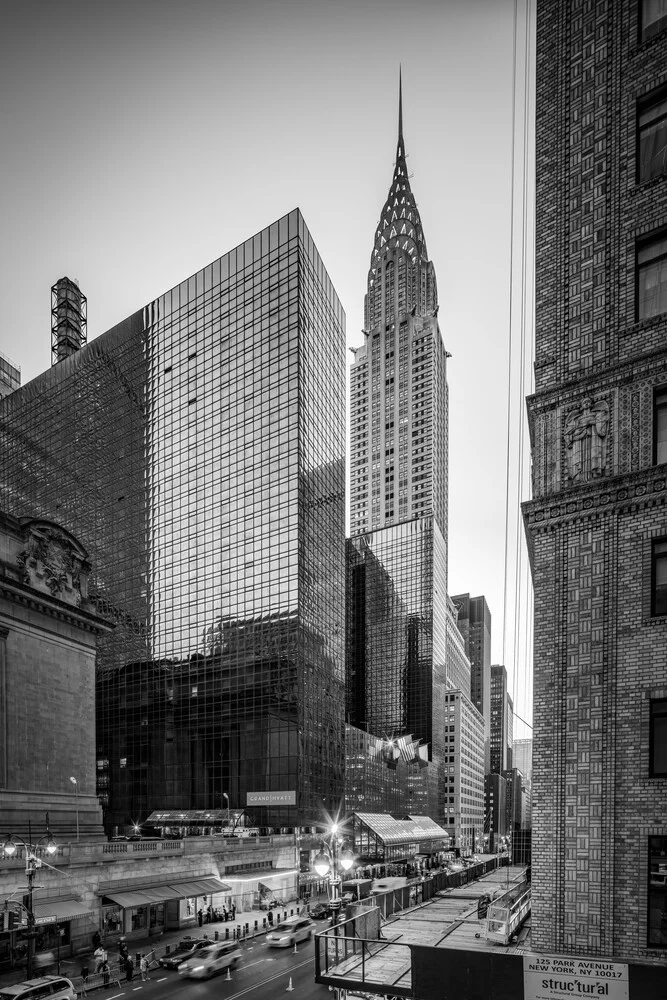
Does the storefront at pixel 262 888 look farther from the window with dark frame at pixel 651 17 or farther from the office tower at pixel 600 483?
the window with dark frame at pixel 651 17

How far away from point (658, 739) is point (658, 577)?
10.7 ft

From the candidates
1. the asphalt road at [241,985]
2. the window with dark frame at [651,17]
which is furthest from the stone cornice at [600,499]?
the asphalt road at [241,985]

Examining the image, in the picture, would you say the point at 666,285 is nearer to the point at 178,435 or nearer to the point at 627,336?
the point at 627,336

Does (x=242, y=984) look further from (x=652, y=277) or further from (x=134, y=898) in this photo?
(x=652, y=277)

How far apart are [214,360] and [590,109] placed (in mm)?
96151

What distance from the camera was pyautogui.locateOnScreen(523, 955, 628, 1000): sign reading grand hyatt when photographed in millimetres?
10656

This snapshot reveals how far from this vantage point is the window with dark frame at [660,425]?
16.1 meters

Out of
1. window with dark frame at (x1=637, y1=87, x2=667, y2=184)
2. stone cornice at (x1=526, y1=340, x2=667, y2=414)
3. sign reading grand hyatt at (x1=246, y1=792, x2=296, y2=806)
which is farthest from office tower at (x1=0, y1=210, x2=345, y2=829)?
window with dark frame at (x1=637, y1=87, x2=667, y2=184)

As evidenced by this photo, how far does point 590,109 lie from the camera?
18594 millimetres

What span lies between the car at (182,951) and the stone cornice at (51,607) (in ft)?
91.9

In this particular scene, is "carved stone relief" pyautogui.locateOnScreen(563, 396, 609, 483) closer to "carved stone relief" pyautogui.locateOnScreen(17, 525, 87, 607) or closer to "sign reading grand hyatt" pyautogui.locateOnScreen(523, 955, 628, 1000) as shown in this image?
"sign reading grand hyatt" pyautogui.locateOnScreen(523, 955, 628, 1000)

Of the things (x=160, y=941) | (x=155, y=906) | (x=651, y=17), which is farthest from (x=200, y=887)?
(x=651, y=17)

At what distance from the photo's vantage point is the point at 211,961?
37438 mm

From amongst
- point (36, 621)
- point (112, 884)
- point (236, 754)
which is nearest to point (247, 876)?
point (112, 884)
